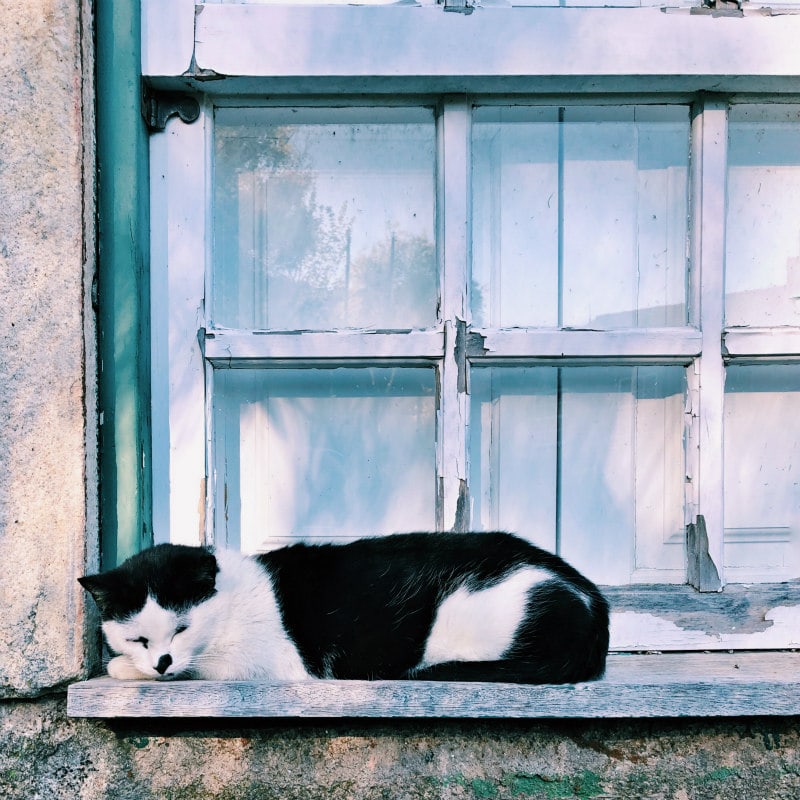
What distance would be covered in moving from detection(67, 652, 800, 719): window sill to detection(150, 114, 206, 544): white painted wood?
37 centimetres

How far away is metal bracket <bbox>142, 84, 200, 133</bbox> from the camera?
5.75 feet

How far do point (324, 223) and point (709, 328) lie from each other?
2.85 feet

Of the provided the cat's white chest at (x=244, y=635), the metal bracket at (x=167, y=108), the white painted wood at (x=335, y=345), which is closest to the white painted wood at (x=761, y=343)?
the white painted wood at (x=335, y=345)

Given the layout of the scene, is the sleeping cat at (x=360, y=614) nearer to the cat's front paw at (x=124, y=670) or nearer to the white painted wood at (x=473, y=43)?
the cat's front paw at (x=124, y=670)

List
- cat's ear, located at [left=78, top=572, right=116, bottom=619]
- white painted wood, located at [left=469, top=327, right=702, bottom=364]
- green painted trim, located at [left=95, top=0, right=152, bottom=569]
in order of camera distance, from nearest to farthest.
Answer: cat's ear, located at [left=78, top=572, right=116, bottom=619], green painted trim, located at [left=95, top=0, right=152, bottom=569], white painted wood, located at [left=469, top=327, right=702, bottom=364]

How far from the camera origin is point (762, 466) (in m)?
1.85

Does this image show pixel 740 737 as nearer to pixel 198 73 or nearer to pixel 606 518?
pixel 606 518

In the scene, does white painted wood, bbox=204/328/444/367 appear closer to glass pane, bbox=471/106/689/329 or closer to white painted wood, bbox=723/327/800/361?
glass pane, bbox=471/106/689/329

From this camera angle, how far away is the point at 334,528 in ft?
6.08

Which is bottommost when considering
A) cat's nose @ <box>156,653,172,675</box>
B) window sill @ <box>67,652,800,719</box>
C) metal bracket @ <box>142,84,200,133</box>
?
window sill @ <box>67,652,800,719</box>

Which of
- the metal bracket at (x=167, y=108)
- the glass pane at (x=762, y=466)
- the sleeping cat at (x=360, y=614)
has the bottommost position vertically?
the sleeping cat at (x=360, y=614)

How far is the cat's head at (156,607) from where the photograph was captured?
1.52 metres

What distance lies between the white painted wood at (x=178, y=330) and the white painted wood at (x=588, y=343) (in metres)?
0.60

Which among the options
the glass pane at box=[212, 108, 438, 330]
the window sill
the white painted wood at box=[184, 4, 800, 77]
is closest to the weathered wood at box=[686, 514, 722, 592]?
the window sill
